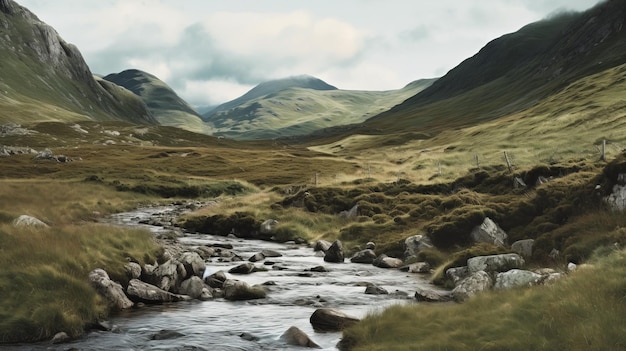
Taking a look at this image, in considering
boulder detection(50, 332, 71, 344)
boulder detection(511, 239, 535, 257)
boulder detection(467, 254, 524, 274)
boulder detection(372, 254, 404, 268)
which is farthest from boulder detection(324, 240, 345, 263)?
boulder detection(50, 332, 71, 344)

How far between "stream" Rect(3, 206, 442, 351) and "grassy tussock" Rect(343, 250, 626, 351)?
1737 mm

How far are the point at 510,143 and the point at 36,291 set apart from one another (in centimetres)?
8624

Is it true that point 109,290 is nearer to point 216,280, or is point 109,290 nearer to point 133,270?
point 133,270

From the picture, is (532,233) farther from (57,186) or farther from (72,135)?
(72,135)

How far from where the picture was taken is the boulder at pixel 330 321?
1612cm

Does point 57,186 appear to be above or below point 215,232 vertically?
above

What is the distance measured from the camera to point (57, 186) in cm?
6247

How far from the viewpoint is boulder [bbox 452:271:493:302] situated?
18.9 meters

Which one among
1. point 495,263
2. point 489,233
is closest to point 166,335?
point 495,263

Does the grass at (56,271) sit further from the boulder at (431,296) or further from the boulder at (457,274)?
the boulder at (457,274)

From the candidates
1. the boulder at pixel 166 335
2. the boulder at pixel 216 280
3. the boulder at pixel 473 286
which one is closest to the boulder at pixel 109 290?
the boulder at pixel 166 335

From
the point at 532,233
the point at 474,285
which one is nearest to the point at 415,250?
the point at 532,233

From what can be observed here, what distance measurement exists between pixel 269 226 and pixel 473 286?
2640cm

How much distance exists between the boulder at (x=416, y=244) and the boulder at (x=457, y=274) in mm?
6242
